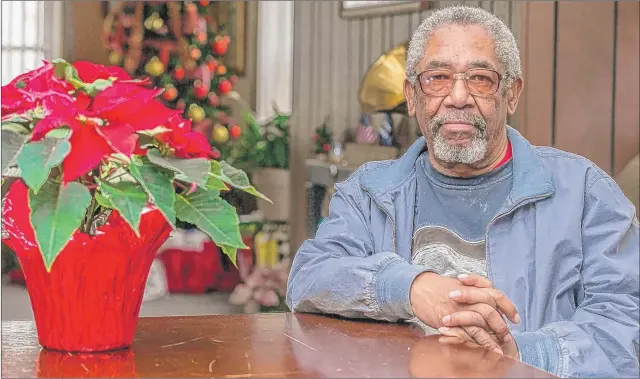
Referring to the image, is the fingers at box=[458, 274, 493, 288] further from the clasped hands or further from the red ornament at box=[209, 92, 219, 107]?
the red ornament at box=[209, 92, 219, 107]

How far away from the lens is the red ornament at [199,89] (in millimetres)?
7309

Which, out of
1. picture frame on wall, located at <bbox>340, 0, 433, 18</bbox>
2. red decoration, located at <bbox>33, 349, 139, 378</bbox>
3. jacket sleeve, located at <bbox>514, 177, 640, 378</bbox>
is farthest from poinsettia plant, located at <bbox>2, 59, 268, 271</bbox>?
picture frame on wall, located at <bbox>340, 0, 433, 18</bbox>

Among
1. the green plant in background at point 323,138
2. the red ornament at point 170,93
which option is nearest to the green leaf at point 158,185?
the green plant in background at point 323,138

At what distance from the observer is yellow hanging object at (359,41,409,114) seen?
3992 mm

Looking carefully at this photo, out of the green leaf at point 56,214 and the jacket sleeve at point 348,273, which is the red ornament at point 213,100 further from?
the green leaf at point 56,214

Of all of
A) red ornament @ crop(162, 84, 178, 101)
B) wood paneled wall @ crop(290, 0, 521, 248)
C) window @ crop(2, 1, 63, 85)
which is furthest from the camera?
window @ crop(2, 1, 63, 85)

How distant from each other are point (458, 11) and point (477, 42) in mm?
81

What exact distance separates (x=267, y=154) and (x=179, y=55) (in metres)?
1.08

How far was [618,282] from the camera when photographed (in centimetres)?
173

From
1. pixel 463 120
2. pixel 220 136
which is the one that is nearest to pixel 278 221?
pixel 220 136

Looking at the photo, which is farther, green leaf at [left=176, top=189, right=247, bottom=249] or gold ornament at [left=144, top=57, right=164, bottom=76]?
gold ornament at [left=144, top=57, right=164, bottom=76]

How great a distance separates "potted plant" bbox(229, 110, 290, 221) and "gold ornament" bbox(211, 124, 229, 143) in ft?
0.37

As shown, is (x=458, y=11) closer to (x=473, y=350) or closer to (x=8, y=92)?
(x=473, y=350)

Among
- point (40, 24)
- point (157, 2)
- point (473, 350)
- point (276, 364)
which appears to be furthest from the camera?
point (40, 24)
